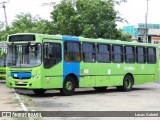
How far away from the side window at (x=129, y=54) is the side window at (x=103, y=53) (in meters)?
1.75

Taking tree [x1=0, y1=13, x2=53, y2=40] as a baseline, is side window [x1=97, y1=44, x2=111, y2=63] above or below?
below

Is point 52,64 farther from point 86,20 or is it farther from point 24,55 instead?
point 86,20

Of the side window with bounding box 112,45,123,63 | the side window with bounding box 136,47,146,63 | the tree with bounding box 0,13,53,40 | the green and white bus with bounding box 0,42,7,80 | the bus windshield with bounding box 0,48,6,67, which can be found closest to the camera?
the side window with bounding box 112,45,123,63

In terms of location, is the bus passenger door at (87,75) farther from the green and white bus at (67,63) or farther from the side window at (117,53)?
the side window at (117,53)

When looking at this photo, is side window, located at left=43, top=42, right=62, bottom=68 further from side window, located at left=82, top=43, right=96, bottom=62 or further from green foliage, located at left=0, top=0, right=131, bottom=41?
green foliage, located at left=0, top=0, right=131, bottom=41

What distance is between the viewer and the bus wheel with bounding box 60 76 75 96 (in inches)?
792

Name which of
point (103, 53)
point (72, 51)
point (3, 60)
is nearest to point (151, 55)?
point (103, 53)

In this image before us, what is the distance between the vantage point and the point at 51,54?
63.7ft

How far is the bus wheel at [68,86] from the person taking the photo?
2012cm

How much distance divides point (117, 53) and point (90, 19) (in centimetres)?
1413

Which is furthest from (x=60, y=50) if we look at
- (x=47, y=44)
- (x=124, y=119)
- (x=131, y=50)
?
(x=124, y=119)

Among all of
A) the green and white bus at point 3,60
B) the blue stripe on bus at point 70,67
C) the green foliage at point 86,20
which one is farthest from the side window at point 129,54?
the green foliage at point 86,20

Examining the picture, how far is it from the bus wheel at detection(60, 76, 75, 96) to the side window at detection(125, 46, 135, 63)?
5.19 metres

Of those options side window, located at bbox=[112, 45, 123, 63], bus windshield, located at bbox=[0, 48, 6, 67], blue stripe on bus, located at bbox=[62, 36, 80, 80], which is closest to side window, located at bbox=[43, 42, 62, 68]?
blue stripe on bus, located at bbox=[62, 36, 80, 80]
